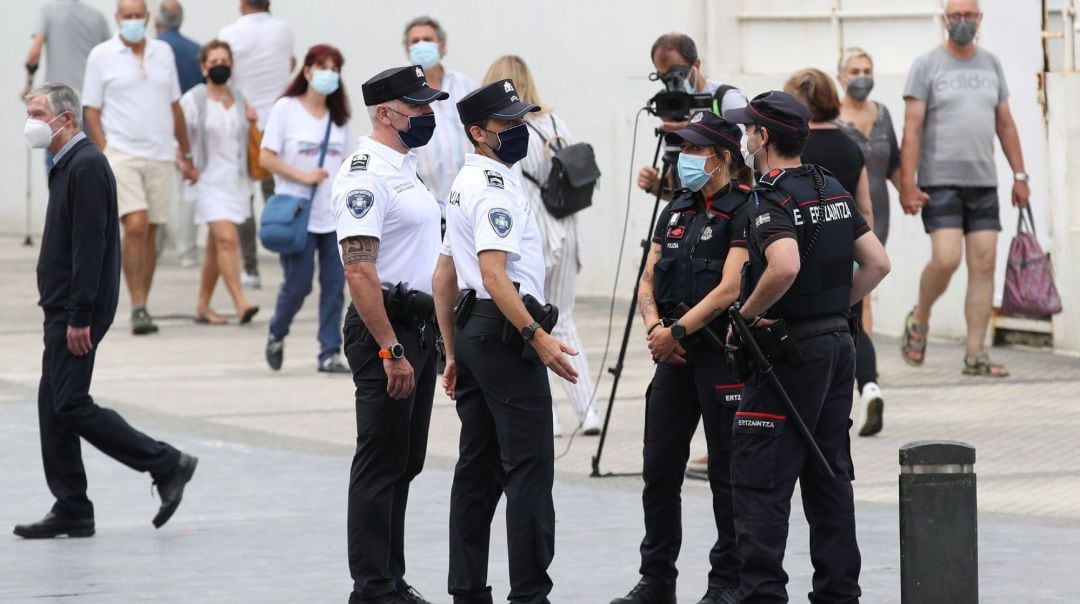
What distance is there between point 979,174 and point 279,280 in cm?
751

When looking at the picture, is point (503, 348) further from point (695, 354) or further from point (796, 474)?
point (796, 474)

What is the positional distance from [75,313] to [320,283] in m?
4.55

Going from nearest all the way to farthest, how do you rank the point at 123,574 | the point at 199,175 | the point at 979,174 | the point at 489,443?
the point at 489,443, the point at 123,574, the point at 979,174, the point at 199,175

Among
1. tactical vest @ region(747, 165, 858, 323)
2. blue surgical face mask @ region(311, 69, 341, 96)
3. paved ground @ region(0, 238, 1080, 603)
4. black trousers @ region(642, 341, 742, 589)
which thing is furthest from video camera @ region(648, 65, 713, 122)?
blue surgical face mask @ region(311, 69, 341, 96)

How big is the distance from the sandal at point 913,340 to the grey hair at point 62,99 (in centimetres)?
562

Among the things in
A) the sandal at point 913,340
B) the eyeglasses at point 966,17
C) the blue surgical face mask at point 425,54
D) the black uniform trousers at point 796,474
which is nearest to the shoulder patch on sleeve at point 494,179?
the black uniform trousers at point 796,474

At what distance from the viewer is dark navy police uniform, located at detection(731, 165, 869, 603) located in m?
6.34

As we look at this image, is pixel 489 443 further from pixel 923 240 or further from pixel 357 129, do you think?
pixel 357 129

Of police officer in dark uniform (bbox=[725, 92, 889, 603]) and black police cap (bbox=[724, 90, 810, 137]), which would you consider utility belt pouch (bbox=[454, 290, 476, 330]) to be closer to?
police officer in dark uniform (bbox=[725, 92, 889, 603])

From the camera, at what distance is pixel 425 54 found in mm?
11320

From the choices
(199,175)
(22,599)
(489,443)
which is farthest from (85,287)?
(199,175)

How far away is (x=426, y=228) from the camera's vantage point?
6773 millimetres

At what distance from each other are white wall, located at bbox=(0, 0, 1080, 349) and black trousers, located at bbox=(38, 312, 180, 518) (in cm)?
649

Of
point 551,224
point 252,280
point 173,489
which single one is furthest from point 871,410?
point 252,280
